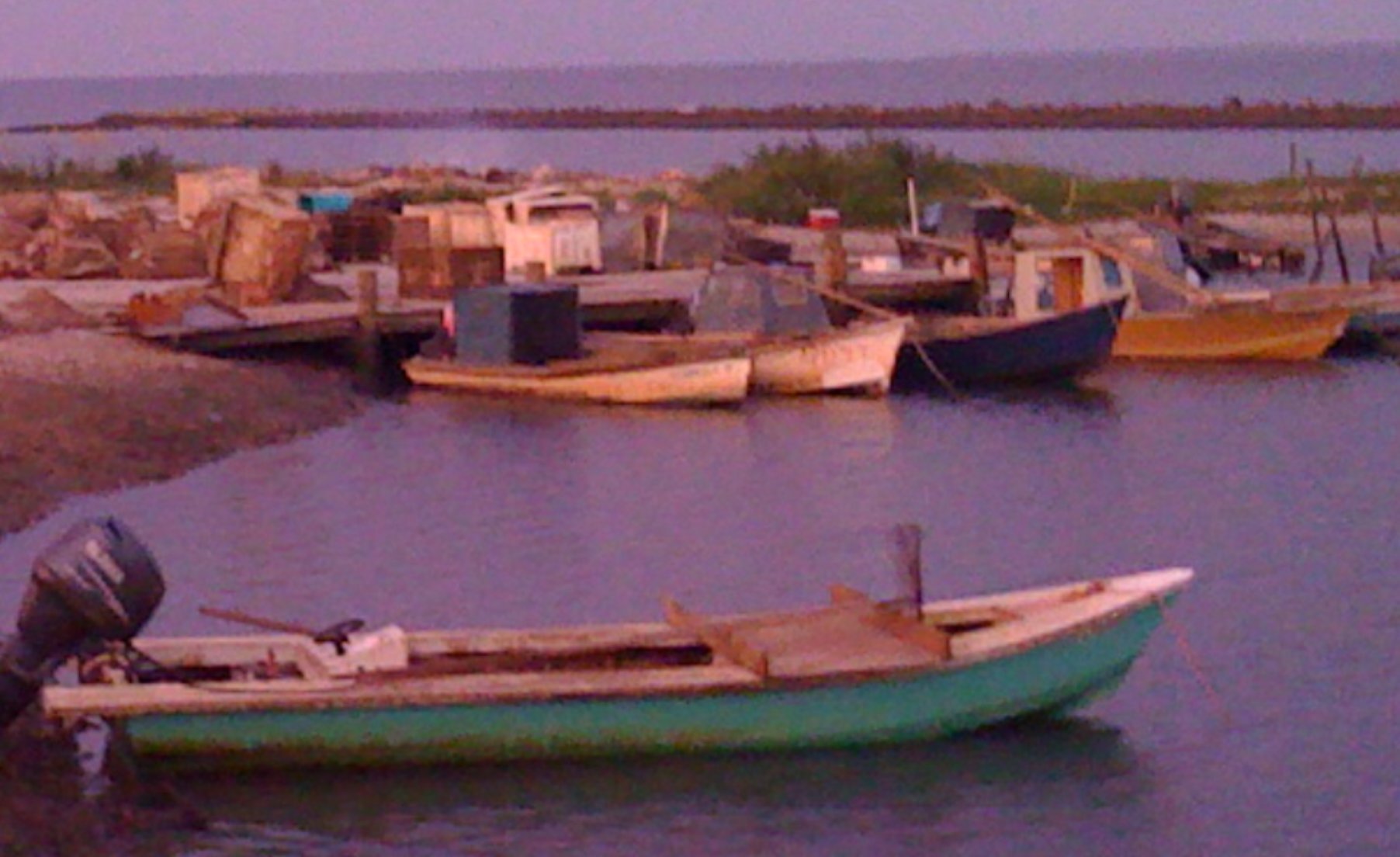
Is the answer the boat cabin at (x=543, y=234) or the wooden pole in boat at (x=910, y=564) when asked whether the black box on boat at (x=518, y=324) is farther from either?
the wooden pole in boat at (x=910, y=564)

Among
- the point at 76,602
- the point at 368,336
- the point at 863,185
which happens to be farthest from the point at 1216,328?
the point at 76,602

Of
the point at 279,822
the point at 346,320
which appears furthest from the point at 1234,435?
the point at 279,822

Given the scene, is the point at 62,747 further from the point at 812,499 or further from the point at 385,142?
the point at 385,142

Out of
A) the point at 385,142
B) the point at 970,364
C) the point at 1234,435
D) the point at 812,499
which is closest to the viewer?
the point at 812,499

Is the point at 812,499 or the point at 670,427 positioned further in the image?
the point at 670,427

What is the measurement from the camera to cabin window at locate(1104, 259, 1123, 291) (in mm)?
34188

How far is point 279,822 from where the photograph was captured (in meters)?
15.0

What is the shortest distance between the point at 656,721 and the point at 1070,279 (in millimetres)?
19689

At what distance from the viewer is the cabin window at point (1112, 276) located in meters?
34.2

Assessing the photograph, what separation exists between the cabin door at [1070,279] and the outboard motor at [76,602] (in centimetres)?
2081

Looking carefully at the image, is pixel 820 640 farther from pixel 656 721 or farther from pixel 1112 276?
pixel 1112 276

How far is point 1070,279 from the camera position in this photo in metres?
34.1

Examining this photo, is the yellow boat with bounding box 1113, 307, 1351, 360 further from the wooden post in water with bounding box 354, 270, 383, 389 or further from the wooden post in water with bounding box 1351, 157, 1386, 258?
the wooden post in water with bounding box 354, 270, 383, 389

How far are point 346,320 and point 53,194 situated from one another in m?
15.2
